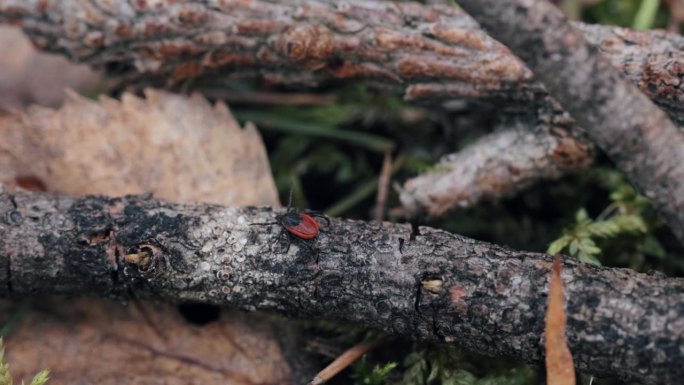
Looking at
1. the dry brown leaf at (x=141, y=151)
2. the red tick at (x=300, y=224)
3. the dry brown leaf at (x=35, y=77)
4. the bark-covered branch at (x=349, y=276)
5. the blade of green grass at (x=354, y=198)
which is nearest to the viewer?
the bark-covered branch at (x=349, y=276)

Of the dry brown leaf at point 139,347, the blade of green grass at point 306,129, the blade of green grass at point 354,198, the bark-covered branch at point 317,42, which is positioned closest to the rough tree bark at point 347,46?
the bark-covered branch at point 317,42

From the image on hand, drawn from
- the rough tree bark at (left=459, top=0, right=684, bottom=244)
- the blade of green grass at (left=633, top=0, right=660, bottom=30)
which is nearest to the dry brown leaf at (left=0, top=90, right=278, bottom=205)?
the rough tree bark at (left=459, top=0, right=684, bottom=244)

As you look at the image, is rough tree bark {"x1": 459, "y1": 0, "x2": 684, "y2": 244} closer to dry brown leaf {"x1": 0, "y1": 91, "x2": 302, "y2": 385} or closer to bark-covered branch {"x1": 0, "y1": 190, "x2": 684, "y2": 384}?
bark-covered branch {"x1": 0, "y1": 190, "x2": 684, "y2": 384}

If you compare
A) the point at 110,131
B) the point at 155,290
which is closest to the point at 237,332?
the point at 155,290

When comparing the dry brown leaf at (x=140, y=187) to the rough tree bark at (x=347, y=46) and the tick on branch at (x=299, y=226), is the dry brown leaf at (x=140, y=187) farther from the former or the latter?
the tick on branch at (x=299, y=226)

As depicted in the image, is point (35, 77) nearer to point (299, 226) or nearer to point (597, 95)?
point (299, 226)

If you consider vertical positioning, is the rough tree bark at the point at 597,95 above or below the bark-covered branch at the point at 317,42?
above
